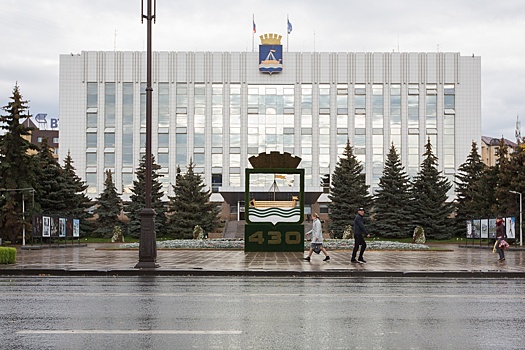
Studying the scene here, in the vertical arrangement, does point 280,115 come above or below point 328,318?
above

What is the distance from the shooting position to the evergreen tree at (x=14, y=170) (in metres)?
44.6

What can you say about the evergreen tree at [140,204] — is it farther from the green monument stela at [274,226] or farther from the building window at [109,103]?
the green monument stela at [274,226]

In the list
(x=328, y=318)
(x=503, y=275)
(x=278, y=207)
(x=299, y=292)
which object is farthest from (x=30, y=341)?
(x=278, y=207)

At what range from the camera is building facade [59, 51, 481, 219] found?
272 feet

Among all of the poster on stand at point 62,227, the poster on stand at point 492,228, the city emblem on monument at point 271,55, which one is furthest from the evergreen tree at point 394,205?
the poster on stand at point 62,227

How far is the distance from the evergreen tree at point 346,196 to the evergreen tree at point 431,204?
499cm

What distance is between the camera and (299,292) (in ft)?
44.1

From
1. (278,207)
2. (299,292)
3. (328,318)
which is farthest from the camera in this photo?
(278,207)

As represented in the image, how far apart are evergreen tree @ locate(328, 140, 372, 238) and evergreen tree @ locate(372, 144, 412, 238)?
194 cm

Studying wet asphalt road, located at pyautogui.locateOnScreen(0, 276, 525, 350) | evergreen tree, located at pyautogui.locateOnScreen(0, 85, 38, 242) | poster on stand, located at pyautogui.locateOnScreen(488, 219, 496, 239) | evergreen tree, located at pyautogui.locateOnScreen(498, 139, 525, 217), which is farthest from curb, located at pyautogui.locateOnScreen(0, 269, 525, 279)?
evergreen tree, located at pyautogui.locateOnScreen(498, 139, 525, 217)

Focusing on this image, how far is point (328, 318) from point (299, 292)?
3.78 m

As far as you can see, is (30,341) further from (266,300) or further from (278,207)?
(278,207)

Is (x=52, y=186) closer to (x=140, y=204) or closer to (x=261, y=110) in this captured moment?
(x=140, y=204)

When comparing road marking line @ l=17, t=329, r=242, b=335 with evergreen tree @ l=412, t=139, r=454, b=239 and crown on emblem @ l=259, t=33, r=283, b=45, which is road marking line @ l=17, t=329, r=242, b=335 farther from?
crown on emblem @ l=259, t=33, r=283, b=45
